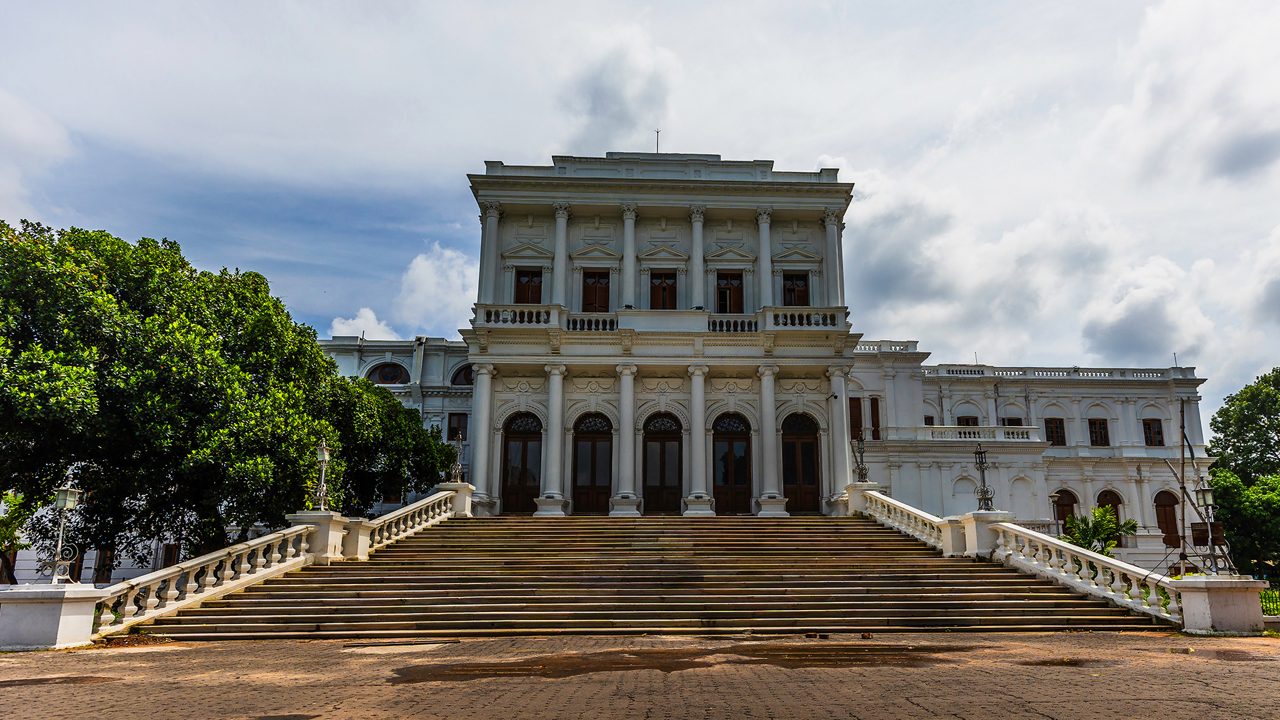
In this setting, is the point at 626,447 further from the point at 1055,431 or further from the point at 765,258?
the point at 1055,431

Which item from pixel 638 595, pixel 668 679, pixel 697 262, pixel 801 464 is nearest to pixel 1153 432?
pixel 801 464

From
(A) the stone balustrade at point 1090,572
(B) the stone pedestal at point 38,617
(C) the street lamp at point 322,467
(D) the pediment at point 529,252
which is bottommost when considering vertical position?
(B) the stone pedestal at point 38,617

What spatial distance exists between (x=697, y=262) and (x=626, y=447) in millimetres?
7401

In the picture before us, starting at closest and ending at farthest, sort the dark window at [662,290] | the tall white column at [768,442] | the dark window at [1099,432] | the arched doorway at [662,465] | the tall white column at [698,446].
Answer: the tall white column at [698,446] < the tall white column at [768,442] < the arched doorway at [662,465] < the dark window at [662,290] < the dark window at [1099,432]

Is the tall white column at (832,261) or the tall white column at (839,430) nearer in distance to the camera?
the tall white column at (839,430)

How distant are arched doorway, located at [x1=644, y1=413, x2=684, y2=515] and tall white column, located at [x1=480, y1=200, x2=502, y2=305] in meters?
7.41

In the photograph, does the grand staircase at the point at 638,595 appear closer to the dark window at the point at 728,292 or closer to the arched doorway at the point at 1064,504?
the dark window at the point at 728,292

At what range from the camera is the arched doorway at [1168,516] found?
4409 centimetres

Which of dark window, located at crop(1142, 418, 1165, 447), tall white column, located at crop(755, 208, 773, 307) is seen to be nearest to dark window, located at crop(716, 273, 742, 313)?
tall white column, located at crop(755, 208, 773, 307)

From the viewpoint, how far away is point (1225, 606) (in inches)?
492

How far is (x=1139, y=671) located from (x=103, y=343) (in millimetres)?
18232

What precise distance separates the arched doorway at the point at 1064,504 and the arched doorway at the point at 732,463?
2410cm

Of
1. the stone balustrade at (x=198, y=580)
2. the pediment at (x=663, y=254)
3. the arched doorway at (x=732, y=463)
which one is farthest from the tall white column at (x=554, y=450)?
the stone balustrade at (x=198, y=580)

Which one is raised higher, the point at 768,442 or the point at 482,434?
the point at 482,434
